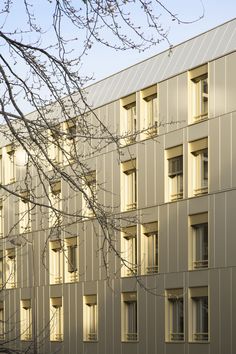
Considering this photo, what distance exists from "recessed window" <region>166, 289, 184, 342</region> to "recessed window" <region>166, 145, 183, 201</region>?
11.4 ft

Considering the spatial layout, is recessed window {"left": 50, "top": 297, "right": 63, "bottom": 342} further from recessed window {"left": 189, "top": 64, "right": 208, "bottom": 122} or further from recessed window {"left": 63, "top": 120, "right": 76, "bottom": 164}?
recessed window {"left": 63, "top": 120, "right": 76, "bottom": 164}

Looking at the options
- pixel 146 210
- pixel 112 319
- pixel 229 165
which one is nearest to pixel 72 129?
pixel 229 165

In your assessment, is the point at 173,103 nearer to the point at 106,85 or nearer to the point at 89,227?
the point at 106,85

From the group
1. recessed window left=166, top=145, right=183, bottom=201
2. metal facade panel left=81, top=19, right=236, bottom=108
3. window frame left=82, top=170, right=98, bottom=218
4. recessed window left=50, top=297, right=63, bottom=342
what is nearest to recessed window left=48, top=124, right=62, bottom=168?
window frame left=82, top=170, right=98, bottom=218

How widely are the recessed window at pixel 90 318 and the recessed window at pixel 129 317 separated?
2.20m

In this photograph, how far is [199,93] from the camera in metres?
32.0

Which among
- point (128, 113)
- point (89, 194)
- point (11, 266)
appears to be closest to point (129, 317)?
point (11, 266)

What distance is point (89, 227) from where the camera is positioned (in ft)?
126

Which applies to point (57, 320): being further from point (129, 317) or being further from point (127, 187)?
point (127, 187)

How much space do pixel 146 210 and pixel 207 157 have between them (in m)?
4.00

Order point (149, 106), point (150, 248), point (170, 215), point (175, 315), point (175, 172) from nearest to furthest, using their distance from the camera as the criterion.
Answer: point (175, 315) < point (170, 215) < point (175, 172) < point (150, 248) < point (149, 106)

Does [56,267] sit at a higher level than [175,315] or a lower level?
higher

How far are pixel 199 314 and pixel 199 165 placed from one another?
16.9 feet

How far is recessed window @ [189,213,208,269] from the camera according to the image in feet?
102
